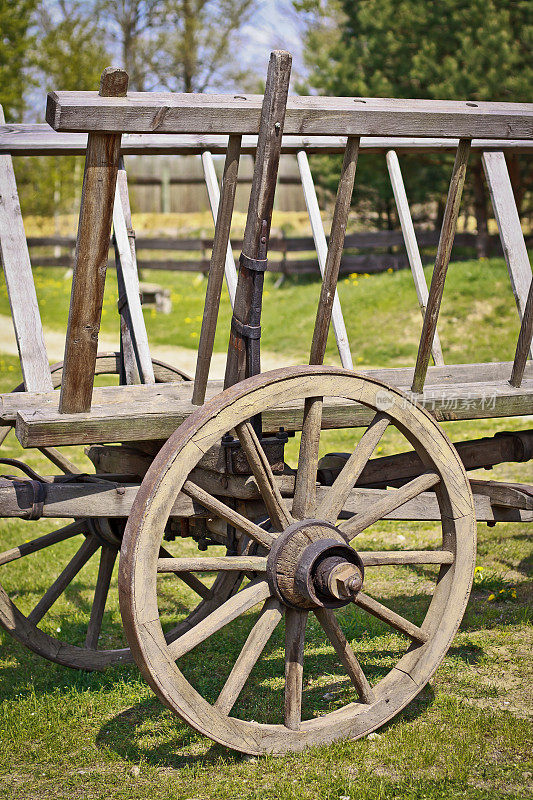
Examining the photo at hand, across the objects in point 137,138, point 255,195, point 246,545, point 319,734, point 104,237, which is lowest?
point 319,734

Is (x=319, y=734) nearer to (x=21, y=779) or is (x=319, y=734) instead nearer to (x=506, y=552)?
(x=21, y=779)

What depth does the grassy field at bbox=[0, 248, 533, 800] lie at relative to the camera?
2.57 metres

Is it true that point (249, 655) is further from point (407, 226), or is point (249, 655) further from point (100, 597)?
point (407, 226)

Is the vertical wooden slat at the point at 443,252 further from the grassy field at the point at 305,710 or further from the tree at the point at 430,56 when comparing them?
the tree at the point at 430,56

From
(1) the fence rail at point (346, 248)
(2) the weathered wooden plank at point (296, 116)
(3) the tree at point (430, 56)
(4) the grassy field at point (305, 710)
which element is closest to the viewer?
(2) the weathered wooden plank at point (296, 116)

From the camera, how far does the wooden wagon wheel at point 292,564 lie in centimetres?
233

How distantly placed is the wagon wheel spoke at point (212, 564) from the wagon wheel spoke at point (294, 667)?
176mm

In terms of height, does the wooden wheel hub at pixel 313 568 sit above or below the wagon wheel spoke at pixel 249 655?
above

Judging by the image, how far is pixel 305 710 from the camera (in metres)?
3.08

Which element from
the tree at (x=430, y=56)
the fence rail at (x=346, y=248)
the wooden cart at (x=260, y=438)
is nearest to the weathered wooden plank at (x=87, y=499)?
the wooden cart at (x=260, y=438)

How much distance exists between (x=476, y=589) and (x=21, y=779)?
240 cm

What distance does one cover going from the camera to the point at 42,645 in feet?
11.0

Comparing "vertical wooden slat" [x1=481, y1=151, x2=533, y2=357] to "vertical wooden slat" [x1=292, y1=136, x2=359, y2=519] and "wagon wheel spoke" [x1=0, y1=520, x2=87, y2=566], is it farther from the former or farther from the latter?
"wagon wheel spoke" [x1=0, y1=520, x2=87, y2=566]

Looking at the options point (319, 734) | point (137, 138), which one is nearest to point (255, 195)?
point (137, 138)
